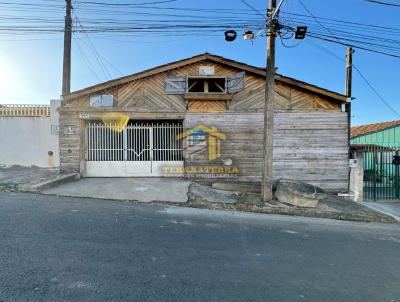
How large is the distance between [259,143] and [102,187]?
615 cm

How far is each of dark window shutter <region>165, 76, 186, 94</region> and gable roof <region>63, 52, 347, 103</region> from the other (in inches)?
16.4

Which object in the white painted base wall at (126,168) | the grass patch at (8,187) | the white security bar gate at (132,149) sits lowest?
the grass patch at (8,187)

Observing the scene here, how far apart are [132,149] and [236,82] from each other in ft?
16.7

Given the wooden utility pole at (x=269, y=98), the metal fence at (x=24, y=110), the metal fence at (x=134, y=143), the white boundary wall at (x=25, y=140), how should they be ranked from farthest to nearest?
the metal fence at (x=24, y=110), the white boundary wall at (x=25, y=140), the metal fence at (x=134, y=143), the wooden utility pole at (x=269, y=98)

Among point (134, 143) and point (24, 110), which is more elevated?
point (24, 110)

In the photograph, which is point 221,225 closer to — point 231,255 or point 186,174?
point 231,255

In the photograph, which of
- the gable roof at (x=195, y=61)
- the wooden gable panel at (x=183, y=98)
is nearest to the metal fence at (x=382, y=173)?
the wooden gable panel at (x=183, y=98)

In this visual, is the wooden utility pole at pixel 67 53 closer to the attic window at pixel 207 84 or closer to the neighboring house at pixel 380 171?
the attic window at pixel 207 84

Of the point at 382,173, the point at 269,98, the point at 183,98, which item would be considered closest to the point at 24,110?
the point at 183,98

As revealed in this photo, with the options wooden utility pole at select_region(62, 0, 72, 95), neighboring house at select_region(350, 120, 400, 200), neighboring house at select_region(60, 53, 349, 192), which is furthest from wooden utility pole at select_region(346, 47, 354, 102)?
wooden utility pole at select_region(62, 0, 72, 95)

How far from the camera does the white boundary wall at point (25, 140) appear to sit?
1263 centimetres

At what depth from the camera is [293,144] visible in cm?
1103

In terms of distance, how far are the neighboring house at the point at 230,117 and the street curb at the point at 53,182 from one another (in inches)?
23.4

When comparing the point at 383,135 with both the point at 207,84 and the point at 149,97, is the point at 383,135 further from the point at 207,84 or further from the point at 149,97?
the point at 149,97
